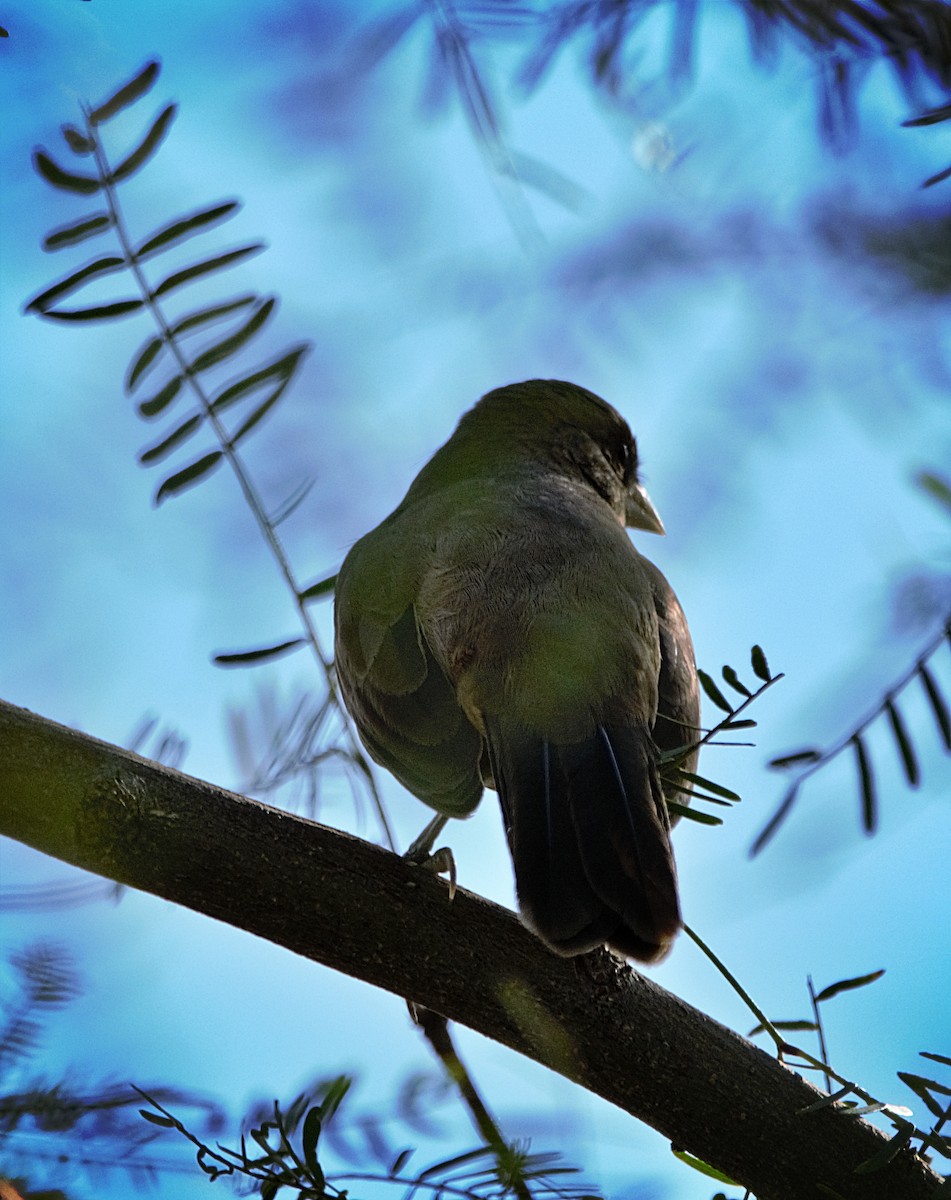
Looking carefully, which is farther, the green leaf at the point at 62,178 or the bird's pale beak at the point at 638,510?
the bird's pale beak at the point at 638,510

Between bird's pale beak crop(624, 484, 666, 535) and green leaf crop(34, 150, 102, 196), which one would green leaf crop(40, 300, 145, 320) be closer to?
green leaf crop(34, 150, 102, 196)

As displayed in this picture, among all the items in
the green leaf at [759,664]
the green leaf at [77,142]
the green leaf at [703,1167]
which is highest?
the green leaf at [77,142]

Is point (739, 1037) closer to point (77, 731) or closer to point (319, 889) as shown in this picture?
point (319, 889)

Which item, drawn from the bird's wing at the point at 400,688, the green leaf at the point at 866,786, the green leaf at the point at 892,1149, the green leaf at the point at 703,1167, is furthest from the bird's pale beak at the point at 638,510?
the green leaf at the point at 866,786

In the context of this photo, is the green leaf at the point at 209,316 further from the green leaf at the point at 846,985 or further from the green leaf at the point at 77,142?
the green leaf at the point at 846,985

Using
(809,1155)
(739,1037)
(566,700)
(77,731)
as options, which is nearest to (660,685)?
(566,700)

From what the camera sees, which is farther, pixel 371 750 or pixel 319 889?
pixel 371 750
